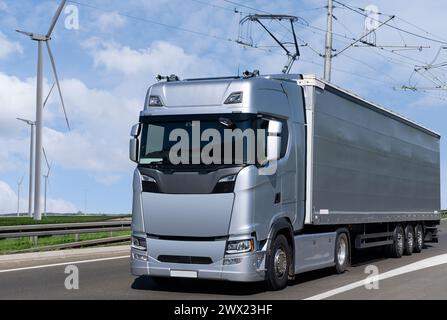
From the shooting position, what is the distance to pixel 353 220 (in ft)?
49.0

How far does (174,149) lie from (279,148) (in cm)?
172

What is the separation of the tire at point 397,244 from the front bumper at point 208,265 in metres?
8.89

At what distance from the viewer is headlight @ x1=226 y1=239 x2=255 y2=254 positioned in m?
10.5

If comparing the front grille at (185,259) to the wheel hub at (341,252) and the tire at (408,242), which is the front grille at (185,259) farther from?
the tire at (408,242)

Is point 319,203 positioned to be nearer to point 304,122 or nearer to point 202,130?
point 304,122

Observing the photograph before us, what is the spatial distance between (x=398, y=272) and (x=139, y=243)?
21.2ft

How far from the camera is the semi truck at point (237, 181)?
415 inches

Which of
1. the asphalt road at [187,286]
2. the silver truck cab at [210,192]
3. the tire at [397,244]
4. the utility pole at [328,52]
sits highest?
the utility pole at [328,52]

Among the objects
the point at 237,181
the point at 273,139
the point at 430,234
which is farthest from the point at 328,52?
the point at 237,181

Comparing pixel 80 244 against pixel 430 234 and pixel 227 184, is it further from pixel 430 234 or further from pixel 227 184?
pixel 227 184

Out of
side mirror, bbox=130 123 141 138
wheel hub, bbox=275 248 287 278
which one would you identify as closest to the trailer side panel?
wheel hub, bbox=275 248 287 278

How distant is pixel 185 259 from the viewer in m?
10.7

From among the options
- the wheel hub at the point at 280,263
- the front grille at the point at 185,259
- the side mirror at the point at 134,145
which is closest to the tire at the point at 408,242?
the wheel hub at the point at 280,263

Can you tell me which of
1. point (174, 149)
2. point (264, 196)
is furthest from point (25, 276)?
point (264, 196)
